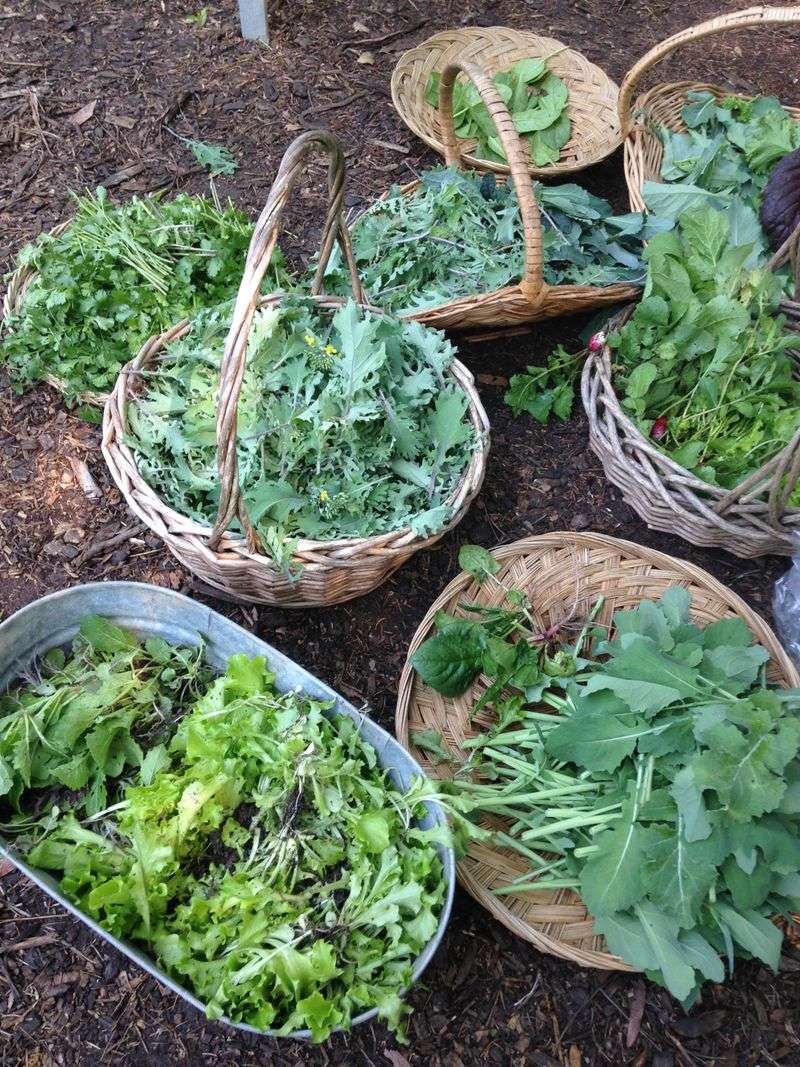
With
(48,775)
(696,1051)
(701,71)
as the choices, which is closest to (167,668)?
(48,775)

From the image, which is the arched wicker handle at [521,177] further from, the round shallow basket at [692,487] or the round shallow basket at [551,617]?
the round shallow basket at [551,617]

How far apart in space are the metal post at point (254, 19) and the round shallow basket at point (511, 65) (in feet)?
2.66

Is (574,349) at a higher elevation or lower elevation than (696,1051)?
higher

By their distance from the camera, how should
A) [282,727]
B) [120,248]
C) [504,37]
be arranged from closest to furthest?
[282,727] < [120,248] < [504,37]

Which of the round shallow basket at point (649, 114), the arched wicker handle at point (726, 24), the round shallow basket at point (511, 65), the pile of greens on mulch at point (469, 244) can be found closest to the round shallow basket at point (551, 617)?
the pile of greens on mulch at point (469, 244)

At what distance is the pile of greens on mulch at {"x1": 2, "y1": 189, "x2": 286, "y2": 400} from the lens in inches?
97.1

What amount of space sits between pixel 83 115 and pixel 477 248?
1.88 metres

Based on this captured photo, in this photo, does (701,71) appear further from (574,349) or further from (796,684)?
(796,684)

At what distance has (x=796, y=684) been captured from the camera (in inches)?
76.7

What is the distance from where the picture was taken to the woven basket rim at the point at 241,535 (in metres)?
1.87

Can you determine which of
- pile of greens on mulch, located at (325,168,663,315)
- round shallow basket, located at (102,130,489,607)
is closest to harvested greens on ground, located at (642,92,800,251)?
pile of greens on mulch, located at (325,168,663,315)

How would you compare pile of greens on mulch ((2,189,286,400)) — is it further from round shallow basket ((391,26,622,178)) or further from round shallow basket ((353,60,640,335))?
round shallow basket ((391,26,622,178))

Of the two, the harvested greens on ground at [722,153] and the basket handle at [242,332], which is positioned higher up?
the basket handle at [242,332]

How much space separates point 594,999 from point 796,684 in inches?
34.2
